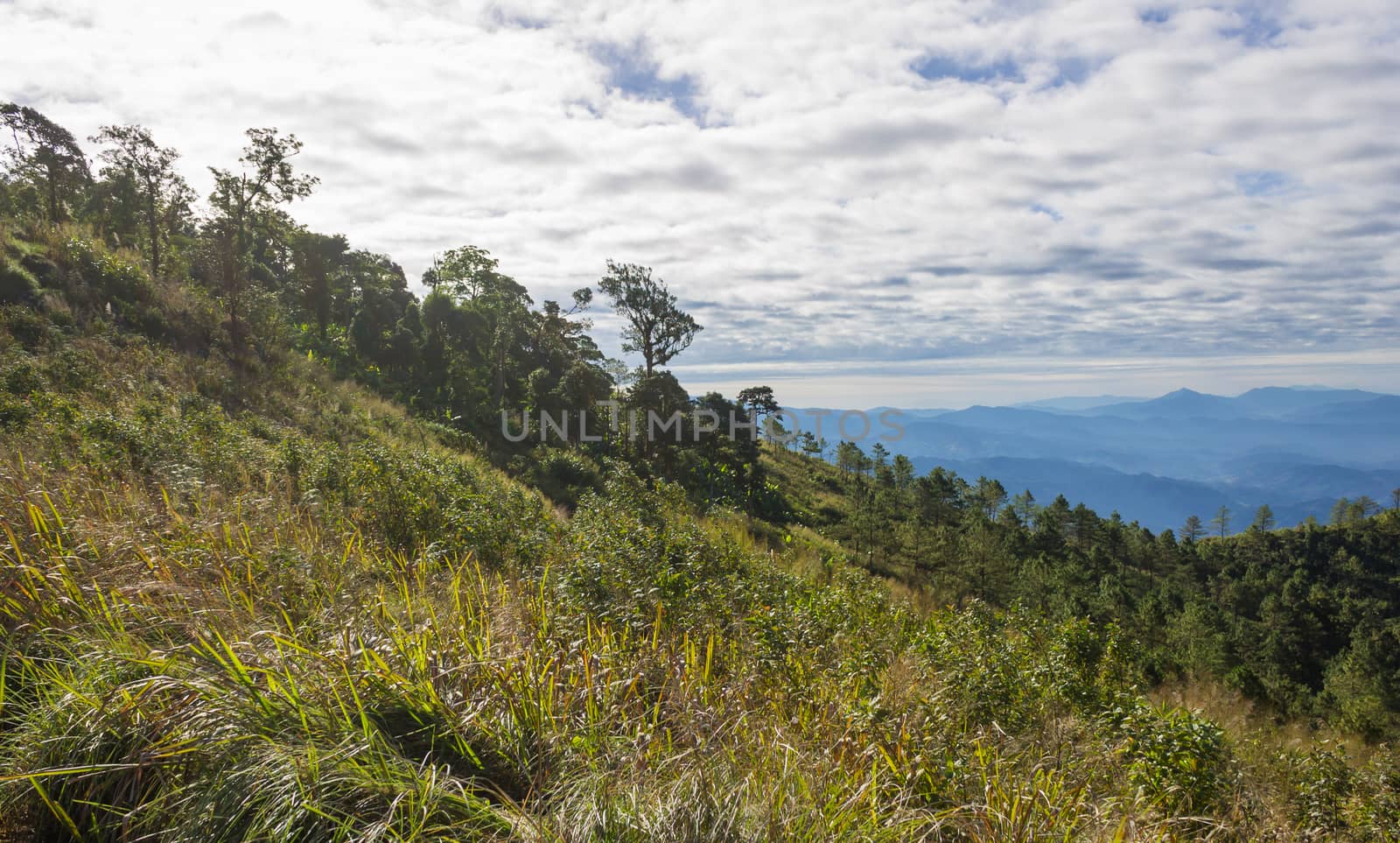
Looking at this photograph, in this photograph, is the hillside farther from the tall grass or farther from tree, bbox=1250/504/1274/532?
tree, bbox=1250/504/1274/532

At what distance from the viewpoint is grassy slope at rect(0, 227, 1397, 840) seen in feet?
6.57

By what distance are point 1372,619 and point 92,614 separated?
75.7m

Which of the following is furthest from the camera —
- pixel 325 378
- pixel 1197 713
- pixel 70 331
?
pixel 325 378

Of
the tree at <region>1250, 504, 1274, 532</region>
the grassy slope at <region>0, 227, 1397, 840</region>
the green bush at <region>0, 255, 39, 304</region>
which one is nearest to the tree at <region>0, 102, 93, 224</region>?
the green bush at <region>0, 255, 39, 304</region>

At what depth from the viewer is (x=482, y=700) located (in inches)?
102

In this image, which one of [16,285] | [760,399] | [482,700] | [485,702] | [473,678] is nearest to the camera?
[485,702]

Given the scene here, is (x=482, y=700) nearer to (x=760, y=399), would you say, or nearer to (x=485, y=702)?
(x=485, y=702)

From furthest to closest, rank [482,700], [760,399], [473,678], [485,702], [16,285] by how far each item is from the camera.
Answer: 1. [760,399]
2. [16,285]
3. [473,678]
4. [482,700]
5. [485,702]

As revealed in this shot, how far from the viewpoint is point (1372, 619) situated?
48625 millimetres

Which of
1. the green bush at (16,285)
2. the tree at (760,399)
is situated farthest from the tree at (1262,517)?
the green bush at (16,285)

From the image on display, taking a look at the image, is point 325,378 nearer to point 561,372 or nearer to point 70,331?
point 70,331

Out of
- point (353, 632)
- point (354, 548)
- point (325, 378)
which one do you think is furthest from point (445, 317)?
point (353, 632)

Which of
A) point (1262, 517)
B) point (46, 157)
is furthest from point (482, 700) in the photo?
point (1262, 517)

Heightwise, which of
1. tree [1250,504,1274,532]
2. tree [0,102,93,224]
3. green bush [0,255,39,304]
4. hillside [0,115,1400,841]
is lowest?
tree [1250,504,1274,532]
